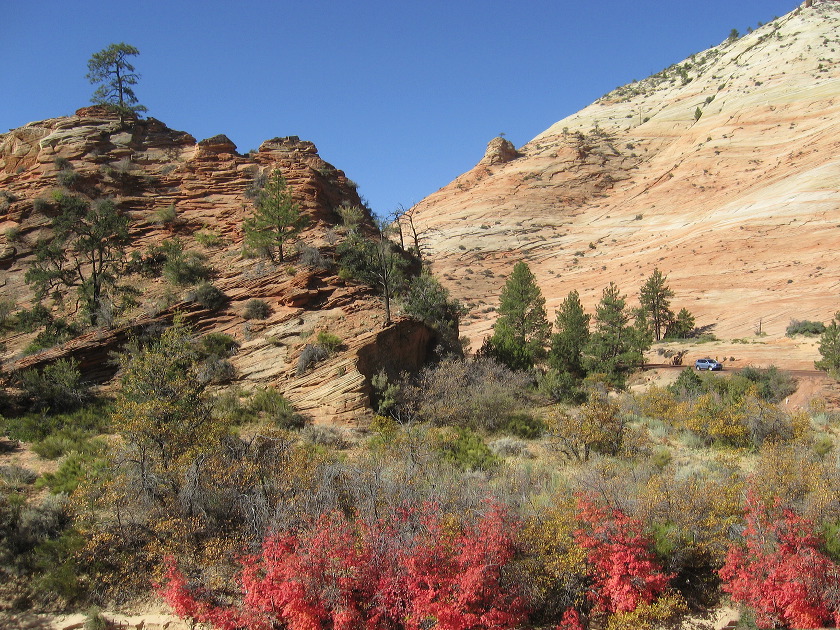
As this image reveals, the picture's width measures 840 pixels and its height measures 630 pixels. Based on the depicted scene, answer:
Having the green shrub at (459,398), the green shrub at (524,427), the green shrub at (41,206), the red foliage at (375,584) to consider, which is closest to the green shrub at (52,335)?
the green shrub at (41,206)

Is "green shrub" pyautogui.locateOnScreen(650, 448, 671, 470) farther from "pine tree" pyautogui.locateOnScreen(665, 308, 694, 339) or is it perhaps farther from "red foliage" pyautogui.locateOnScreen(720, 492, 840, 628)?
"pine tree" pyautogui.locateOnScreen(665, 308, 694, 339)

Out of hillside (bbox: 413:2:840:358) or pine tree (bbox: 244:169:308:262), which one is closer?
pine tree (bbox: 244:169:308:262)

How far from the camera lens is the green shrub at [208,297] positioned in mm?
18688

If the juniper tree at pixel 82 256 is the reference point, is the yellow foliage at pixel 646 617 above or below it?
below

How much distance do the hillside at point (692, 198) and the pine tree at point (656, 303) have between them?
3.16 m

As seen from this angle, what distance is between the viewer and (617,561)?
797 cm

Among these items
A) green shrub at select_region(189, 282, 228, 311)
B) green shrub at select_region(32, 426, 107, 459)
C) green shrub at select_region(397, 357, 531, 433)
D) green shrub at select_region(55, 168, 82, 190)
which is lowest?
green shrub at select_region(397, 357, 531, 433)

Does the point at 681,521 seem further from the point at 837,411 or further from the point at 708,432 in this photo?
the point at 837,411

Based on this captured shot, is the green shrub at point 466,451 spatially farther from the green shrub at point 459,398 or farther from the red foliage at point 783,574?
Answer: the red foliage at point 783,574

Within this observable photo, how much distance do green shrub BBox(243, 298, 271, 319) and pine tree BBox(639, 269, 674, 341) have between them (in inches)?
1111

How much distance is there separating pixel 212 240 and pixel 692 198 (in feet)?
176

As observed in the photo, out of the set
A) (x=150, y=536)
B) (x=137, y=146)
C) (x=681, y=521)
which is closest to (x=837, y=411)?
(x=681, y=521)

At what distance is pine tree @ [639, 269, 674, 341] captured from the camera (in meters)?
38.3

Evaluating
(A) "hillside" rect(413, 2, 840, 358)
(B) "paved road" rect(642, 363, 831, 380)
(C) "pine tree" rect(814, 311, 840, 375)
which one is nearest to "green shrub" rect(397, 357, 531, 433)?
(B) "paved road" rect(642, 363, 831, 380)
